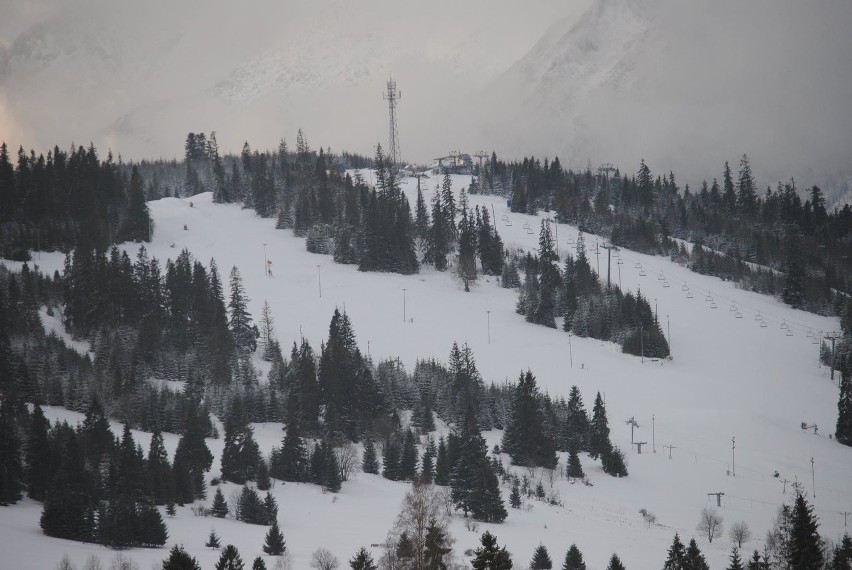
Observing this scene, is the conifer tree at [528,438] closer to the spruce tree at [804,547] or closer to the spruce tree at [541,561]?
the spruce tree at [541,561]

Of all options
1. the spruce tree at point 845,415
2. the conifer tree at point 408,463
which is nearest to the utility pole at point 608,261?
the spruce tree at point 845,415

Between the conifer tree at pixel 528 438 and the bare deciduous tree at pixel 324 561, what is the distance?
130ft

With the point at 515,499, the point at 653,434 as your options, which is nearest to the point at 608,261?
the point at 653,434

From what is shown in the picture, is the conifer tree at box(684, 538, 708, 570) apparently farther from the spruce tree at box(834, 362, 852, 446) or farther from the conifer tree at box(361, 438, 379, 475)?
the spruce tree at box(834, 362, 852, 446)

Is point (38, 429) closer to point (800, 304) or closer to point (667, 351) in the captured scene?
point (667, 351)

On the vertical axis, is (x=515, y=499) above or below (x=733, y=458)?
above

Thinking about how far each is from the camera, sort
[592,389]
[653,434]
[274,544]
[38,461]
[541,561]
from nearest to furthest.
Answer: [541,561]
[274,544]
[38,461]
[653,434]
[592,389]

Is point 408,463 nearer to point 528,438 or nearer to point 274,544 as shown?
point 528,438

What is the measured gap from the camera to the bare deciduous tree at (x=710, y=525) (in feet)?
241

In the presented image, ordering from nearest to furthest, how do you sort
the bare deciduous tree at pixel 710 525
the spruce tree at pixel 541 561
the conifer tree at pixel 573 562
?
1. the conifer tree at pixel 573 562
2. the spruce tree at pixel 541 561
3. the bare deciduous tree at pixel 710 525

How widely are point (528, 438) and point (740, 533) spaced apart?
83.9ft

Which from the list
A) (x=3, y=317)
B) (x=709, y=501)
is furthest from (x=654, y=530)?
(x=3, y=317)

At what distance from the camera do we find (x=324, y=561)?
50844 mm

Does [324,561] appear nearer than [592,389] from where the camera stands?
Yes
